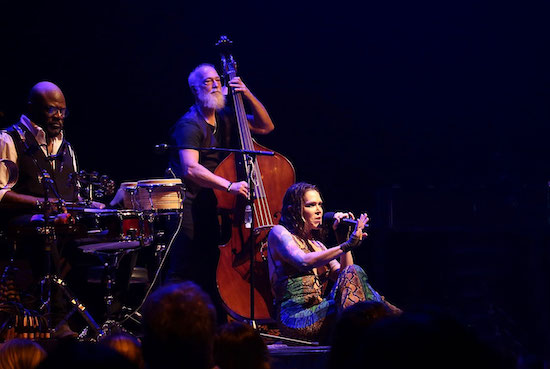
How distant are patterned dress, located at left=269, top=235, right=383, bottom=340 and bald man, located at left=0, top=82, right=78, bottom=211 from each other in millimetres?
1736

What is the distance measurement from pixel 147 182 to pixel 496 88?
447 cm

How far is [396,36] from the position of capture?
7.38 metres

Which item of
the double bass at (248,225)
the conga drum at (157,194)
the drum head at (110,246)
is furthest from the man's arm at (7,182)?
the double bass at (248,225)

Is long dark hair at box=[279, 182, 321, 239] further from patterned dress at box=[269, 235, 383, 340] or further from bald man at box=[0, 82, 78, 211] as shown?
bald man at box=[0, 82, 78, 211]

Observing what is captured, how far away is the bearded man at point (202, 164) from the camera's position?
5.59 metres

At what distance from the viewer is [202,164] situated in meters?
5.82

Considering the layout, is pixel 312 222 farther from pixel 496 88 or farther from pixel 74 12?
pixel 496 88

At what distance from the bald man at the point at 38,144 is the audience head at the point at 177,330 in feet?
10.0

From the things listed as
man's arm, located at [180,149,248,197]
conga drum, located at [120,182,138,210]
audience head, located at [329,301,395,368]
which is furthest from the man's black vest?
audience head, located at [329,301,395,368]

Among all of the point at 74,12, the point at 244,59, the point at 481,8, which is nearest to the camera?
the point at 74,12

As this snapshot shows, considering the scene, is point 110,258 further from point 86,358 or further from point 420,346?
point 420,346

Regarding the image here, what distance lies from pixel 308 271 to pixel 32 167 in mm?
2236

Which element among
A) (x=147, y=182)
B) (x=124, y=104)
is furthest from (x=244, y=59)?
(x=147, y=182)

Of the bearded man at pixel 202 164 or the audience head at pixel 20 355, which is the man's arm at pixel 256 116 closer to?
the bearded man at pixel 202 164
